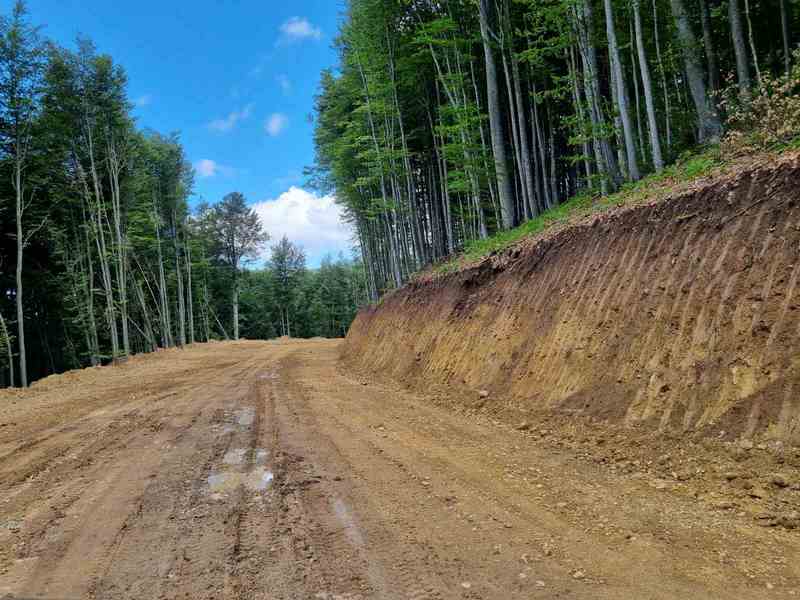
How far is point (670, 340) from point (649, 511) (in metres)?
2.18

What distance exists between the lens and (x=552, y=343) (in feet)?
20.7

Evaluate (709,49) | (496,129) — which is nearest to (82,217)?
(496,129)

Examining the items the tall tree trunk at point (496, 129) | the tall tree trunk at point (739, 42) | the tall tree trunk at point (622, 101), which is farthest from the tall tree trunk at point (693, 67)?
the tall tree trunk at point (496, 129)

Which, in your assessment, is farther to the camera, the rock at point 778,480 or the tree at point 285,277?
the tree at point 285,277

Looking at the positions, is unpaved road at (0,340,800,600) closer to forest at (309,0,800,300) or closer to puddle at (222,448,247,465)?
puddle at (222,448,247,465)

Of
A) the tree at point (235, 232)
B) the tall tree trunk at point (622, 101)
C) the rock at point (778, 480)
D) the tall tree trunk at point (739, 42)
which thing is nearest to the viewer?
the rock at point (778, 480)

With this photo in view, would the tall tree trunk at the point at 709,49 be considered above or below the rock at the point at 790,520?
above

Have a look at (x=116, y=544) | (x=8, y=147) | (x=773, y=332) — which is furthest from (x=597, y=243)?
(x=8, y=147)

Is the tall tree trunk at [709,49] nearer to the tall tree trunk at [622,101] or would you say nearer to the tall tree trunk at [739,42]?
the tall tree trunk at [739,42]

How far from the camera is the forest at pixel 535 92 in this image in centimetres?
1046

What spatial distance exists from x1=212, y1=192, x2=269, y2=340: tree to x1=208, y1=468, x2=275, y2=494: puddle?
1560 inches

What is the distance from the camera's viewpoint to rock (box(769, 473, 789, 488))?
3.09 metres

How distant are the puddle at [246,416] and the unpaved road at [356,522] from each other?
0.32 m

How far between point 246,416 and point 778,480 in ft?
20.5
